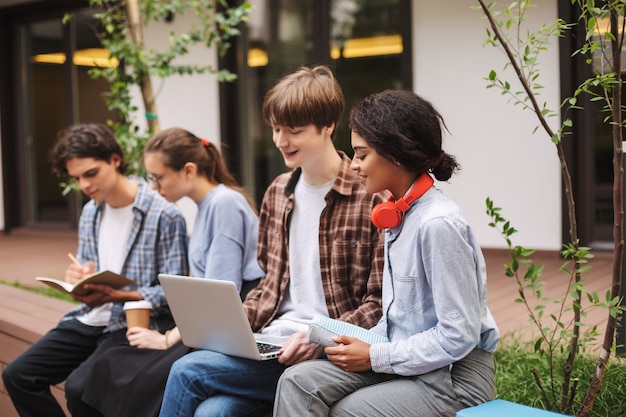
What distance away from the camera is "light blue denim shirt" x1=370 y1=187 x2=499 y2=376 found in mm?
1954

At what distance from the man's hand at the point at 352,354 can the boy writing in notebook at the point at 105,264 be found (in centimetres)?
126

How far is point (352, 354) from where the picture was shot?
206cm

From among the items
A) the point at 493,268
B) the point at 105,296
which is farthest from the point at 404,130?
the point at 493,268

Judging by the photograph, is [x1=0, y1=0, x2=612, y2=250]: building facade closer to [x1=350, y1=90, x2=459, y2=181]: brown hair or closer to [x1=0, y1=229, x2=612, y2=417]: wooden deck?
[x1=0, y1=229, x2=612, y2=417]: wooden deck

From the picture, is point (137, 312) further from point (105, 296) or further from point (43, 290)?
point (43, 290)

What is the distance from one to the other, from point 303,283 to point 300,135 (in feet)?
1.56

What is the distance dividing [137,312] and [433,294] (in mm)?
1466

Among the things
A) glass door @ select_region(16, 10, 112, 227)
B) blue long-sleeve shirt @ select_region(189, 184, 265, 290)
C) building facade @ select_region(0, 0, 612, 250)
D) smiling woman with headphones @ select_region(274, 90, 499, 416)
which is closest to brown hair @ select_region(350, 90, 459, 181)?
smiling woman with headphones @ select_region(274, 90, 499, 416)

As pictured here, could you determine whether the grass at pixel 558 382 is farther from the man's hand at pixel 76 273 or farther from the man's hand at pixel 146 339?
the man's hand at pixel 76 273

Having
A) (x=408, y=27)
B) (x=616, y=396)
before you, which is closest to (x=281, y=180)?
(x=616, y=396)

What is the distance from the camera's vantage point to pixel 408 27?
23.4 ft

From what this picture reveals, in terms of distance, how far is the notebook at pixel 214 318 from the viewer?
2.31 meters

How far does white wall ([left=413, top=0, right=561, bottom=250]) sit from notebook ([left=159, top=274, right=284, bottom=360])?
4532 mm

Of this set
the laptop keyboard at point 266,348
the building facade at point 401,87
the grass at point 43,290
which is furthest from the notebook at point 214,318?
the building facade at point 401,87
